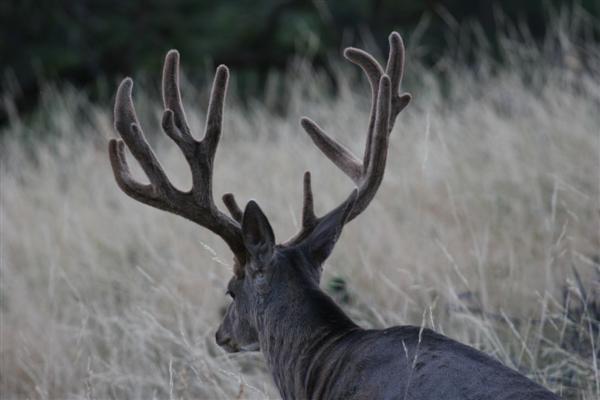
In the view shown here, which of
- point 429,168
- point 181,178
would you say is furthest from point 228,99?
point 429,168

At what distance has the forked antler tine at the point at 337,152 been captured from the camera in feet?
12.2

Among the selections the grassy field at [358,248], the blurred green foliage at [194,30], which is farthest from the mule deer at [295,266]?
the blurred green foliage at [194,30]

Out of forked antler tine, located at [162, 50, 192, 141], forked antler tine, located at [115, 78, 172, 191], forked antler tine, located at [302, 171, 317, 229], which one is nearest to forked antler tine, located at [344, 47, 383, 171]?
forked antler tine, located at [302, 171, 317, 229]

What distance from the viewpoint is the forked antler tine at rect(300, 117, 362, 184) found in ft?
12.2

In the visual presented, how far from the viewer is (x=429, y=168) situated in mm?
6602

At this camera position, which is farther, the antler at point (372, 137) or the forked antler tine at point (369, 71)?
the forked antler tine at point (369, 71)

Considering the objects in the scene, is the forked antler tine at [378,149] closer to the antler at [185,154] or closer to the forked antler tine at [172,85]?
the antler at [185,154]

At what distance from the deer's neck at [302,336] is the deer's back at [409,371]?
1cm

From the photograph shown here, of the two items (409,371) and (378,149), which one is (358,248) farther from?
(409,371)

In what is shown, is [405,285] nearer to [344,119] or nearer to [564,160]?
[564,160]

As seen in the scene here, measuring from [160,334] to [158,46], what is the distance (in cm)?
1108

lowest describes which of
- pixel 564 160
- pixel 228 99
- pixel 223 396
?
pixel 223 396

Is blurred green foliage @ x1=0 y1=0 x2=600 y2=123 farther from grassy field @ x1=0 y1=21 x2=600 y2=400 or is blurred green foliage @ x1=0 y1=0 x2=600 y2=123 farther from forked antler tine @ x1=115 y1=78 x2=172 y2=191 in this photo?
forked antler tine @ x1=115 y1=78 x2=172 y2=191

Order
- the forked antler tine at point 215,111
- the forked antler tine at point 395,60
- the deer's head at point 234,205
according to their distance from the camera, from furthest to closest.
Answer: the forked antler tine at point 395,60 < the forked antler tine at point 215,111 < the deer's head at point 234,205
